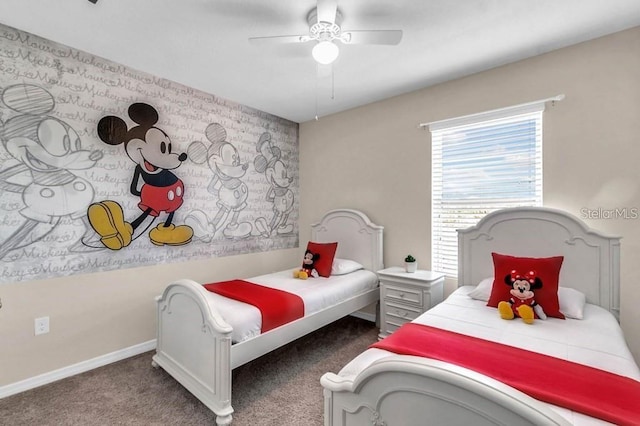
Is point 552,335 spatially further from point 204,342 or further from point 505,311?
point 204,342

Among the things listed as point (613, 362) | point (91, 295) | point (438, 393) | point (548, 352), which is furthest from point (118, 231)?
point (613, 362)

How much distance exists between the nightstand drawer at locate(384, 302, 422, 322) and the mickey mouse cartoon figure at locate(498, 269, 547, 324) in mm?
958

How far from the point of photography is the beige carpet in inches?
75.2

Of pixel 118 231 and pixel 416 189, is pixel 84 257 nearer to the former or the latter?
pixel 118 231

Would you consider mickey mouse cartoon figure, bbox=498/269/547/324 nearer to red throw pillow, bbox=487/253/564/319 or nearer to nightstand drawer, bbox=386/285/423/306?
red throw pillow, bbox=487/253/564/319

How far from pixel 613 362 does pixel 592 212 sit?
1.41 metres

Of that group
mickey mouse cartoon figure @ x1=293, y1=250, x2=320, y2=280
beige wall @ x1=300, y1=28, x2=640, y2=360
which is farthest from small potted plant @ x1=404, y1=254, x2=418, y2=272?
mickey mouse cartoon figure @ x1=293, y1=250, x2=320, y2=280

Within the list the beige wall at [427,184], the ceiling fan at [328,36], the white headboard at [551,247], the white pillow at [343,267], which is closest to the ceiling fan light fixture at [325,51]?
the ceiling fan at [328,36]

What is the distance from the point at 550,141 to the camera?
2514 mm

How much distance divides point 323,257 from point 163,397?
6.02 feet

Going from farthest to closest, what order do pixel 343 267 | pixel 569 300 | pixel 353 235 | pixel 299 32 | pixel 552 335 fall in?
pixel 353 235 → pixel 343 267 → pixel 299 32 → pixel 569 300 → pixel 552 335

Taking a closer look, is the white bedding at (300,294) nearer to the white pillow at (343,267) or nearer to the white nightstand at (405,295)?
the white pillow at (343,267)

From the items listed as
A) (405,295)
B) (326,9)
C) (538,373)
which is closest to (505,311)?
(538,373)

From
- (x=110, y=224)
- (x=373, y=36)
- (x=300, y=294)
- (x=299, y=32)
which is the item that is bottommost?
(x=300, y=294)
